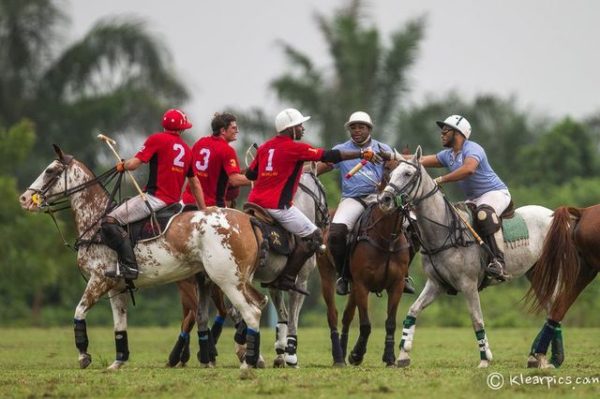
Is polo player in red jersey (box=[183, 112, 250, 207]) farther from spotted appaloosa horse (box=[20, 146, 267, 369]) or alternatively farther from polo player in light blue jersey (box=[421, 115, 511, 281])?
polo player in light blue jersey (box=[421, 115, 511, 281])

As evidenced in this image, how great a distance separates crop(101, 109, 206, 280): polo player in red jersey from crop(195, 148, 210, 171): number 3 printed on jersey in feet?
1.94

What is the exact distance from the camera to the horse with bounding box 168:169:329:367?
63.2 feet

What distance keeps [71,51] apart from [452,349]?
30390 mm

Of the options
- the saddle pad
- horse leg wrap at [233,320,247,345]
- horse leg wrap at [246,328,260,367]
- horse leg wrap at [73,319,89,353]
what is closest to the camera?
horse leg wrap at [246,328,260,367]

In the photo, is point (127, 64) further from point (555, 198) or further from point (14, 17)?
point (555, 198)

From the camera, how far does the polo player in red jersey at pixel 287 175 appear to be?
18.7 m

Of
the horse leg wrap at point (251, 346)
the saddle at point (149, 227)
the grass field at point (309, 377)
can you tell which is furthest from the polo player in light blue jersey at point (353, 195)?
the horse leg wrap at point (251, 346)

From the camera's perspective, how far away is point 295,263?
62.9ft

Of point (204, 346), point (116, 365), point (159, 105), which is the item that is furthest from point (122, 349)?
point (159, 105)

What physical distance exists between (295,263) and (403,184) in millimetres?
1807

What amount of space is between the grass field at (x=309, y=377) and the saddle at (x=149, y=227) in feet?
5.45

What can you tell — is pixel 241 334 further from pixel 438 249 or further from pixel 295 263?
pixel 438 249

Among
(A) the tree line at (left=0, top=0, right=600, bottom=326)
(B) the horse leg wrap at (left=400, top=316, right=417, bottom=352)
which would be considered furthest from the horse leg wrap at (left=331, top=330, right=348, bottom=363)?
(A) the tree line at (left=0, top=0, right=600, bottom=326)

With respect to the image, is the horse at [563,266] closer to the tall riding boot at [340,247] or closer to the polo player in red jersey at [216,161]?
the tall riding boot at [340,247]
